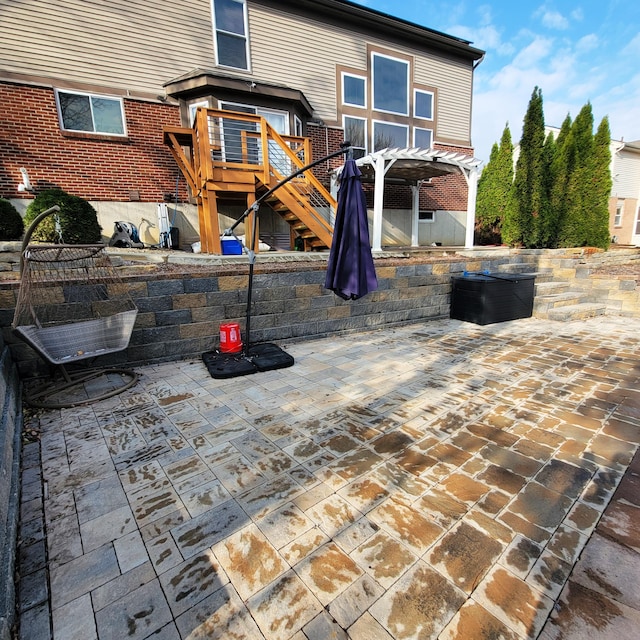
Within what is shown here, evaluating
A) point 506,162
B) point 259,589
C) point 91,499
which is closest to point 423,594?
point 259,589

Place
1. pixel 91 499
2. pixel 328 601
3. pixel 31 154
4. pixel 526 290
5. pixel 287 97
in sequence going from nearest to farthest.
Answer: pixel 328 601
pixel 91 499
pixel 526 290
pixel 31 154
pixel 287 97

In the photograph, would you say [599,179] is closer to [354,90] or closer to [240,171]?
[354,90]

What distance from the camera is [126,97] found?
786cm

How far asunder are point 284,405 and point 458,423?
149cm

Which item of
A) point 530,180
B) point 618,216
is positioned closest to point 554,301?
point 530,180

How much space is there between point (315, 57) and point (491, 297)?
8.55 meters

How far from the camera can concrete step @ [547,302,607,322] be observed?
629 cm

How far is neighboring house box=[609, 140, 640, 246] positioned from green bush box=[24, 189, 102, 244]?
23.6m

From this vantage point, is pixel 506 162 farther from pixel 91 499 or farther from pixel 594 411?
pixel 91 499

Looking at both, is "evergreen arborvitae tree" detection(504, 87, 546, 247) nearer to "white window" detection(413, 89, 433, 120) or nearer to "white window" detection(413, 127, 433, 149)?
"white window" detection(413, 127, 433, 149)

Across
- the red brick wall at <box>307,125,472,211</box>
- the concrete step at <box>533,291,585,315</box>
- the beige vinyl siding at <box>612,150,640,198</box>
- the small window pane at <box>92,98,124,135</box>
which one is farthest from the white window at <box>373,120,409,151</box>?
the beige vinyl siding at <box>612,150,640,198</box>

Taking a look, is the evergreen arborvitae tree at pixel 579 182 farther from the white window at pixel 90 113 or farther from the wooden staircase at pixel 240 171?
the white window at pixel 90 113

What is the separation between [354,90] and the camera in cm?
1035

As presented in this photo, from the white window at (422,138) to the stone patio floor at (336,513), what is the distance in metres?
10.3
